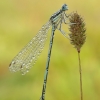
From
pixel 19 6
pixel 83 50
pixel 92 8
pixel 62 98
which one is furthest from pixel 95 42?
pixel 19 6

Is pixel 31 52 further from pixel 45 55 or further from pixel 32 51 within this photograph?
pixel 45 55

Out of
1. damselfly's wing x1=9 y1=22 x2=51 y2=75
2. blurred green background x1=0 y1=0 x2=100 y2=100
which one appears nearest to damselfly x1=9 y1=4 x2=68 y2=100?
damselfly's wing x1=9 y1=22 x2=51 y2=75

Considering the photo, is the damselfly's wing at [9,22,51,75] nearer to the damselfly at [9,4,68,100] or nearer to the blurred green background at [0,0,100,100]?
the damselfly at [9,4,68,100]

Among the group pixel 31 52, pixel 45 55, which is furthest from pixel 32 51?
pixel 45 55

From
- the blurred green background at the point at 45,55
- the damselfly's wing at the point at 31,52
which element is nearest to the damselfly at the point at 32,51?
the damselfly's wing at the point at 31,52

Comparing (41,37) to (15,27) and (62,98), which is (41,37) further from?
(15,27)

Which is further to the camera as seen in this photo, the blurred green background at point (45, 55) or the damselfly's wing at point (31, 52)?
the blurred green background at point (45, 55)

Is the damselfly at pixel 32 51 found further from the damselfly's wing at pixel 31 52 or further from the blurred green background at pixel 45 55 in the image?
the blurred green background at pixel 45 55
